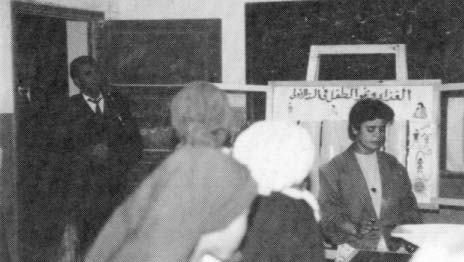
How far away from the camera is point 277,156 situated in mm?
2115

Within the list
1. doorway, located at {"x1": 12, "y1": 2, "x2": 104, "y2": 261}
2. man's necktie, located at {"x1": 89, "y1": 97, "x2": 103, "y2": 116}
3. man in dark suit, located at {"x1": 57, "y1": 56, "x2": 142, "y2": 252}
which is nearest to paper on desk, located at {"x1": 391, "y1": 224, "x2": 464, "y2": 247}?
man in dark suit, located at {"x1": 57, "y1": 56, "x2": 142, "y2": 252}

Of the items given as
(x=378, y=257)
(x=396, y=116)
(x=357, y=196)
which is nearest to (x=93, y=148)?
(x=357, y=196)

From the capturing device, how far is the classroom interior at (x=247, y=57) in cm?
419

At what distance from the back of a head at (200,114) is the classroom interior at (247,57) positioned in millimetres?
1923

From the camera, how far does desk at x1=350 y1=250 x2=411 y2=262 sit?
8.60 feet

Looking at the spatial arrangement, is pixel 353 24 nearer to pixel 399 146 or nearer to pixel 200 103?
pixel 399 146

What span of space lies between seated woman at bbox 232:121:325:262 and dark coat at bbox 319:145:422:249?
126cm

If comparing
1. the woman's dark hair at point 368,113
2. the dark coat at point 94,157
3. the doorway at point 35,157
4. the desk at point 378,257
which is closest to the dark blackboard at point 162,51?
the doorway at point 35,157

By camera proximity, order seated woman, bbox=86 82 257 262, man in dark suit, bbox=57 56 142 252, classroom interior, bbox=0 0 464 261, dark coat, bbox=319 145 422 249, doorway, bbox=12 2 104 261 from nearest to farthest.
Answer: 1. seated woman, bbox=86 82 257 262
2. dark coat, bbox=319 145 422 249
3. classroom interior, bbox=0 0 464 261
4. man in dark suit, bbox=57 56 142 252
5. doorway, bbox=12 2 104 261

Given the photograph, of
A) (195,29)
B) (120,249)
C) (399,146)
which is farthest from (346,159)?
(195,29)

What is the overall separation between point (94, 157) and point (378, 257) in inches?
87.9

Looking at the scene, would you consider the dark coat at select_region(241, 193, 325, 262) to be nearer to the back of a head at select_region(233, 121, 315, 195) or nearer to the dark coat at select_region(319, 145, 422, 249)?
the back of a head at select_region(233, 121, 315, 195)

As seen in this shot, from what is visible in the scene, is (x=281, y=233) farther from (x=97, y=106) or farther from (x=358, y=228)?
(x=97, y=106)

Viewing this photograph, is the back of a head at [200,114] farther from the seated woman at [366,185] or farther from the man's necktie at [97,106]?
the man's necktie at [97,106]
